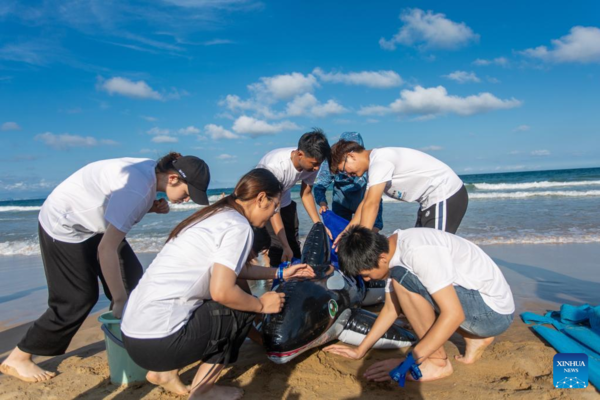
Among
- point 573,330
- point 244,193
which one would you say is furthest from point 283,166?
point 573,330

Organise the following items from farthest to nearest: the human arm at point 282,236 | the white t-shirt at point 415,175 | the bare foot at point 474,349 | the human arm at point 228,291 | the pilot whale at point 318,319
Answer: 1. the human arm at point 282,236
2. the white t-shirt at point 415,175
3. the bare foot at point 474,349
4. the pilot whale at point 318,319
5. the human arm at point 228,291

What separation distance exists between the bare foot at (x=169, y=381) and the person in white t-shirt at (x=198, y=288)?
288 millimetres

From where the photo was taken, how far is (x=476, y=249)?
2.71 metres

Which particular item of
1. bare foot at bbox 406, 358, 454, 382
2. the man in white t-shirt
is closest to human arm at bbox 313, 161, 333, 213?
the man in white t-shirt

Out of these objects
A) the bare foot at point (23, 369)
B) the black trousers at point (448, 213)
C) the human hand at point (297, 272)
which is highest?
the black trousers at point (448, 213)

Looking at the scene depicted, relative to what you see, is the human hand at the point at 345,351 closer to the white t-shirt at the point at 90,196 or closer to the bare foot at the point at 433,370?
the bare foot at the point at 433,370

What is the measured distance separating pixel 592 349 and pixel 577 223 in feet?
24.2

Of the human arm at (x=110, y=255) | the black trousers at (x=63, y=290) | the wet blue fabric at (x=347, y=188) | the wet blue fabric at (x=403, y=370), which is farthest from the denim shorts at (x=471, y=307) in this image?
the wet blue fabric at (x=347, y=188)

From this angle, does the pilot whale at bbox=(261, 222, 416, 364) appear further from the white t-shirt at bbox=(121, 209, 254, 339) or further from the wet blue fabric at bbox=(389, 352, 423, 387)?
the white t-shirt at bbox=(121, 209, 254, 339)

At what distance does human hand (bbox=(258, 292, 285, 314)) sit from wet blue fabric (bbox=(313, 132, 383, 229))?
2.50 metres

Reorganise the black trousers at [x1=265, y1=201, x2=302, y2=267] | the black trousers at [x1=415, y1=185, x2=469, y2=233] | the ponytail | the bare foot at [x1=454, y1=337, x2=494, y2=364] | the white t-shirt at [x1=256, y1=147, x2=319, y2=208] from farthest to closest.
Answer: the black trousers at [x1=265, y1=201, x2=302, y2=267] < the white t-shirt at [x1=256, y1=147, x2=319, y2=208] < the black trousers at [x1=415, y1=185, x2=469, y2=233] < the bare foot at [x1=454, y1=337, x2=494, y2=364] < the ponytail

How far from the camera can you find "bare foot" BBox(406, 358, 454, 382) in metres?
2.71

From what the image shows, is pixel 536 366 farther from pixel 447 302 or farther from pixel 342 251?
pixel 342 251

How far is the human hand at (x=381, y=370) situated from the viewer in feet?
8.90
